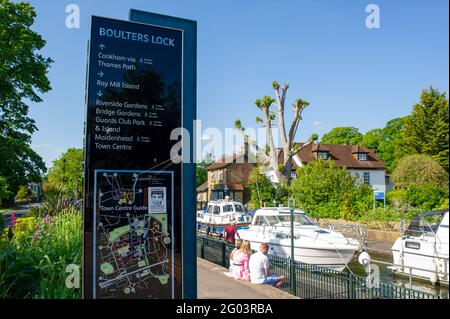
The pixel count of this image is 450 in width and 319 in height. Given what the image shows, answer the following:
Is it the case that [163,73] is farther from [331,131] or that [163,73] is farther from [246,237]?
[331,131]

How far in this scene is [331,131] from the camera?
7550 cm

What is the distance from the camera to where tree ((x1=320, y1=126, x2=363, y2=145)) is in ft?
231

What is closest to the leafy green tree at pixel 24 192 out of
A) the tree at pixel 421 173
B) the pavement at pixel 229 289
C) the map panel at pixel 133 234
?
the pavement at pixel 229 289

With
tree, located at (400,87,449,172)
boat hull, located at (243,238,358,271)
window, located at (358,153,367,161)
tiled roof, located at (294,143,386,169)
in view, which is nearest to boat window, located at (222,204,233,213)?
boat hull, located at (243,238,358,271)

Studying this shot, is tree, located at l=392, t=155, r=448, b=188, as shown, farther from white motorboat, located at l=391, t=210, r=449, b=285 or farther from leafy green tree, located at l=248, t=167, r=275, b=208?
white motorboat, located at l=391, t=210, r=449, b=285

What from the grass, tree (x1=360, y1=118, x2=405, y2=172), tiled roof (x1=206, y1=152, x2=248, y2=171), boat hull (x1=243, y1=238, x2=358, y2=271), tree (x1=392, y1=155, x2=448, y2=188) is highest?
tree (x1=360, y1=118, x2=405, y2=172)

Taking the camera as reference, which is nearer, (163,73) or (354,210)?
(163,73)

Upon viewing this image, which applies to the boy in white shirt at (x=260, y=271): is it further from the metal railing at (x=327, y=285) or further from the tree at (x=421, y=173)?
the tree at (x=421, y=173)

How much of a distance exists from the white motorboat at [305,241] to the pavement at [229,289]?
6.57 meters

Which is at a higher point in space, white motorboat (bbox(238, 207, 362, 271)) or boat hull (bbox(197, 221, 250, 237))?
white motorboat (bbox(238, 207, 362, 271))

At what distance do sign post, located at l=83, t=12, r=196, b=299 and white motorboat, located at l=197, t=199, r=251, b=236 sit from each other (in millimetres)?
18579

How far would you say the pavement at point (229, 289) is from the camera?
22.3 ft

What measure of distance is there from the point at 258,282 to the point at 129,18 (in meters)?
5.62
